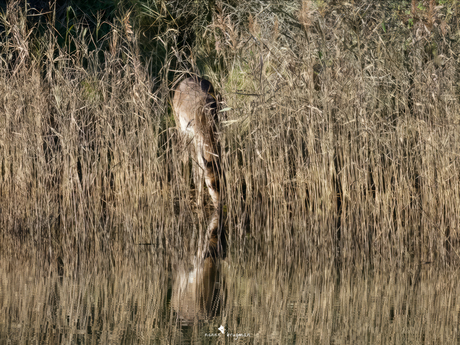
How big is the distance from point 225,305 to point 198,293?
28cm

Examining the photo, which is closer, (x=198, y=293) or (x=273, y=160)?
(x=198, y=293)

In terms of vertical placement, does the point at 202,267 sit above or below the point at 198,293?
above

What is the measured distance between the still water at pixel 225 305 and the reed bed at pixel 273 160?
0.37m

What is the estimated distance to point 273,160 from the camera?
5203 mm

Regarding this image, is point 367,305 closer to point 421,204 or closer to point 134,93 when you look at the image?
point 421,204

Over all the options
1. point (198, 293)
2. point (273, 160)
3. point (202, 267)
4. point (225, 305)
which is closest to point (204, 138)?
point (273, 160)

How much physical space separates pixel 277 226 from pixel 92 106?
5.41ft

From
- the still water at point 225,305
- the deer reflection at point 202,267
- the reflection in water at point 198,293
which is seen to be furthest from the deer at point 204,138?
the still water at point 225,305

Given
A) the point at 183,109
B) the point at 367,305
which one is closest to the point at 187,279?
the point at 367,305

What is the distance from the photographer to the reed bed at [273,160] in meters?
4.71

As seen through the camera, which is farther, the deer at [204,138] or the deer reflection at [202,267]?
the deer at [204,138]

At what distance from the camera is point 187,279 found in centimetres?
407

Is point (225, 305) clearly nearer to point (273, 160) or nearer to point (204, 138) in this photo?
point (273, 160)

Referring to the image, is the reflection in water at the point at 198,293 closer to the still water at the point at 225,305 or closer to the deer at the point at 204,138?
the still water at the point at 225,305
